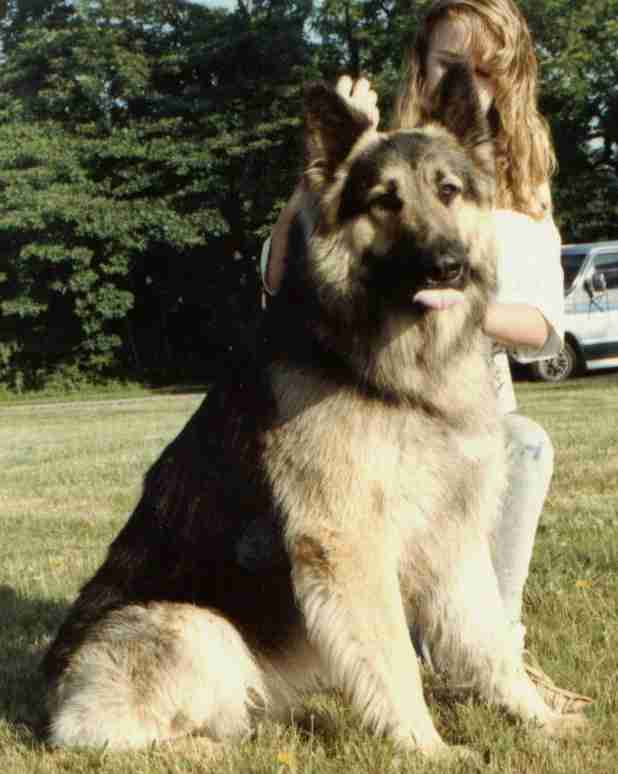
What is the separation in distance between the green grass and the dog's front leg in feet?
0.40

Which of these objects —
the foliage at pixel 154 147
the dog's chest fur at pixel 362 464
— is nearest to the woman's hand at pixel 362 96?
the dog's chest fur at pixel 362 464

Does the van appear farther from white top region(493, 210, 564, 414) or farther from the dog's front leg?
the dog's front leg

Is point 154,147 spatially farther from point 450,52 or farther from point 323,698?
point 323,698

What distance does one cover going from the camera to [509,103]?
4016 mm

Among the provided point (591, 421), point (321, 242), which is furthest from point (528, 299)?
point (591, 421)

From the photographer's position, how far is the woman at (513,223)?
149 inches

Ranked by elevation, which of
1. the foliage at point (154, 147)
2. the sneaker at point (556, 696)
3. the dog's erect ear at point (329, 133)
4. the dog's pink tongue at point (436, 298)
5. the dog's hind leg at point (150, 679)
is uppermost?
the foliage at point (154, 147)

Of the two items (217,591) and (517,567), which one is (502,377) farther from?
(217,591)

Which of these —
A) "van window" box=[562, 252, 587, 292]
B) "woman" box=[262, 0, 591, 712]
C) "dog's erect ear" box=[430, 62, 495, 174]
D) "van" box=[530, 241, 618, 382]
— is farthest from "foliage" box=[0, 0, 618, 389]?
"dog's erect ear" box=[430, 62, 495, 174]

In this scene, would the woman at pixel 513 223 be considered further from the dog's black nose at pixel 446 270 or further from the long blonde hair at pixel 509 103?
the dog's black nose at pixel 446 270

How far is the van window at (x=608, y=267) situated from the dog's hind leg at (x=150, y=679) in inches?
689

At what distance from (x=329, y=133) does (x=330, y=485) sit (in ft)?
3.73

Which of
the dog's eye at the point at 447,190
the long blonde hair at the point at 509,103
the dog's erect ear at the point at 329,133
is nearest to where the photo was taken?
the dog's erect ear at the point at 329,133

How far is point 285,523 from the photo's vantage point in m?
3.25
